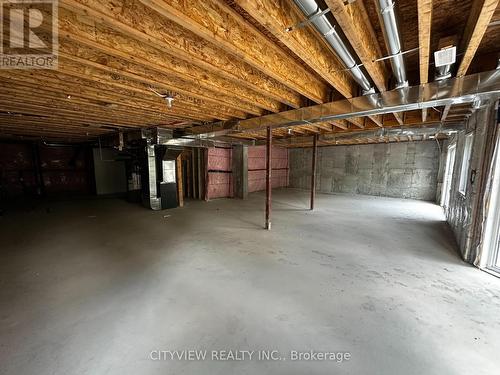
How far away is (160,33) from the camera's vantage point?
5.10 feet

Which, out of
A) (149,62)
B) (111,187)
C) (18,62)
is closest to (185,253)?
(149,62)

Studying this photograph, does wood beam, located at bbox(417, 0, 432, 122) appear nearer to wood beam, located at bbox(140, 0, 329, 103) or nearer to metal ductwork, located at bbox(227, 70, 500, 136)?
metal ductwork, located at bbox(227, 70, 500, 136)

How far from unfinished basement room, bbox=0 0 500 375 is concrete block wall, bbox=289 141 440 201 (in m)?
3.33

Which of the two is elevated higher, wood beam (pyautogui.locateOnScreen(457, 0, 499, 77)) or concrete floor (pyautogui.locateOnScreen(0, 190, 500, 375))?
wood beam (pyautogui.locateOnScreen(457, 0, 499, 77))

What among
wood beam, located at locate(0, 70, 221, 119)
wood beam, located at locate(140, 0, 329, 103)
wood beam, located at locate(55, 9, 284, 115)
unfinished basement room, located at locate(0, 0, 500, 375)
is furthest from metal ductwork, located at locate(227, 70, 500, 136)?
Answer: wood beam, located at locate(0, 70, 221, 119)

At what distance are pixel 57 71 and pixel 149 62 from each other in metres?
1.11

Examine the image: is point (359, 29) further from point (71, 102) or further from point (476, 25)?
point (71, 102)

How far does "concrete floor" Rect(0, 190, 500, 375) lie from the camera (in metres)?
1.38

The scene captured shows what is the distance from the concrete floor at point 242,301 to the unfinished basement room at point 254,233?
15mm

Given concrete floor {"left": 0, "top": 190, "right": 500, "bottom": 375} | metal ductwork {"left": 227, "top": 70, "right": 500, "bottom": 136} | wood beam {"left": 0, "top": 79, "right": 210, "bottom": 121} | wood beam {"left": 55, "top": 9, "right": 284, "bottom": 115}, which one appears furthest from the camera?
wood beam {"left": 0, "top": 79, "right": 210, "bottom": 121}

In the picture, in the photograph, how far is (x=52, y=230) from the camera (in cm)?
398

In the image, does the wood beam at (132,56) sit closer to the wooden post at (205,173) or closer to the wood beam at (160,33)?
the wood beam at (160,33)

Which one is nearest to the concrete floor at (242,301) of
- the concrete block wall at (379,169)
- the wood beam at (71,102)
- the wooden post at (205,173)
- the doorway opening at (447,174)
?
the wood beam at (71,102)

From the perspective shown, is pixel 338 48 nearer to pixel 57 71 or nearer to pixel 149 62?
pixel 149 62
